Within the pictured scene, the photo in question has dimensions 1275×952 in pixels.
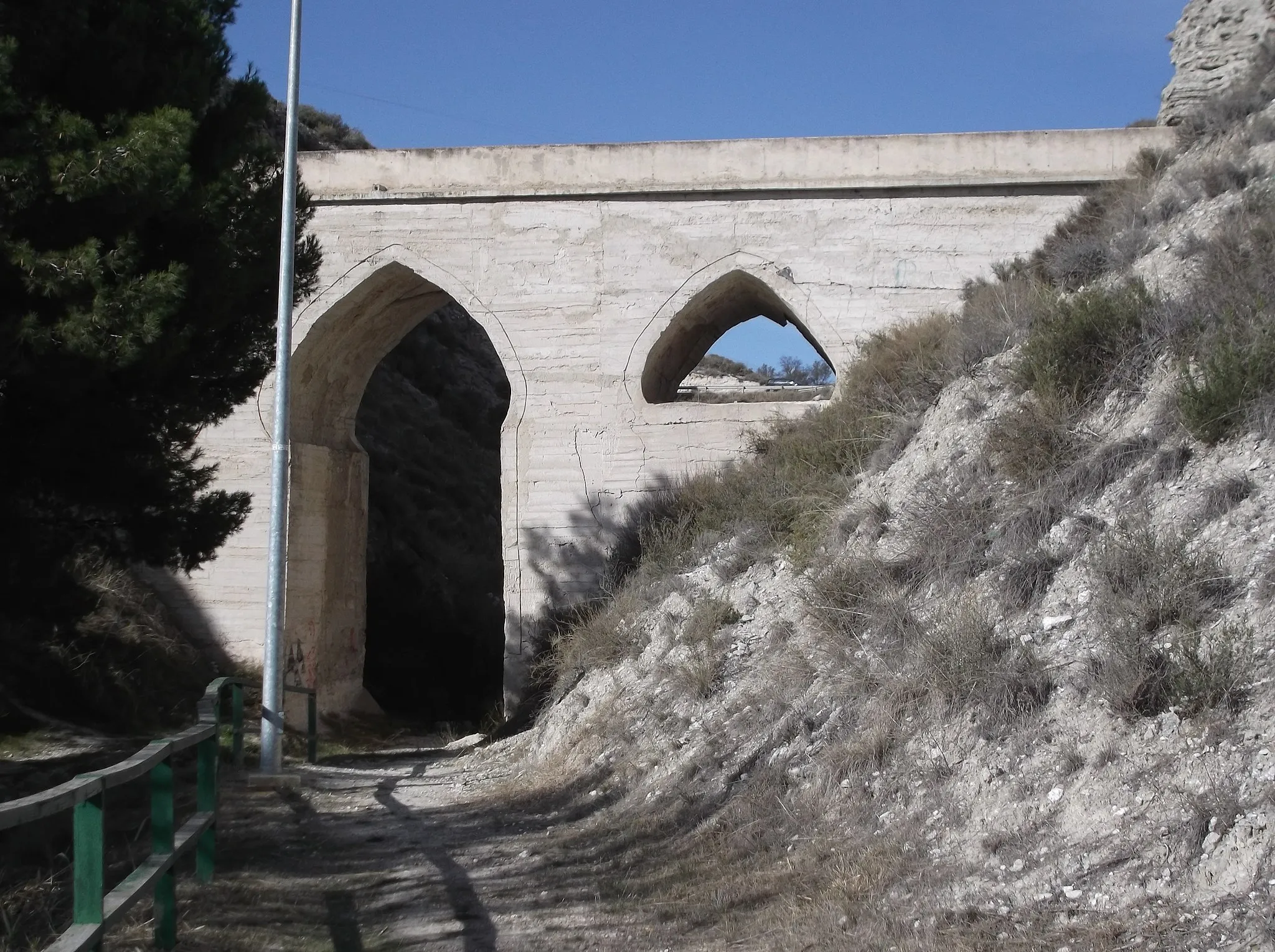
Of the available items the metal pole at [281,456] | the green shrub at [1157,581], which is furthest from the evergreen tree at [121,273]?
the green shrub at [1157,581]

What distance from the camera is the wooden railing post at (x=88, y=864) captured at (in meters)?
3.41

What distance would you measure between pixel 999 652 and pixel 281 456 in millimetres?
6622

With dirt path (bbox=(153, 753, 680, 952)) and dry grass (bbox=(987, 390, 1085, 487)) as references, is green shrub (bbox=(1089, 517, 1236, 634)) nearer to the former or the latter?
dry grass (bbox=(987, 390, 1085, 487))

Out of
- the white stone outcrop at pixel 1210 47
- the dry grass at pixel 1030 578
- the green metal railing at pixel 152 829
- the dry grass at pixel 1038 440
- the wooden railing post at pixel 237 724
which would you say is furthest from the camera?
the white stone outcrop at pixel 1210 47

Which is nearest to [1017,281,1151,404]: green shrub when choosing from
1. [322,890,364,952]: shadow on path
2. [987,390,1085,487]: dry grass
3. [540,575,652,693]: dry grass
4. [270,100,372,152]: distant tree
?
[987,390,1085,487]: dry grass

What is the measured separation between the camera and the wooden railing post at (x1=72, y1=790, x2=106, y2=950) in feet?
11.2

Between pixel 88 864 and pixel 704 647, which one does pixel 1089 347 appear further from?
pixel 88 864

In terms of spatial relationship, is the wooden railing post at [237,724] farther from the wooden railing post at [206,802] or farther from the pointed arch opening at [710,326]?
the pointed arch opening at [710,326]

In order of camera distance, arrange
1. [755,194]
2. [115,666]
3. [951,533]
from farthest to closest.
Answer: [755,194] < [115,666] < [951,533]

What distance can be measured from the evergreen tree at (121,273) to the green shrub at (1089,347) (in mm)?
5858

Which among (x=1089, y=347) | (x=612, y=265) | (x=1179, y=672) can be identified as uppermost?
(x=612, y=265)

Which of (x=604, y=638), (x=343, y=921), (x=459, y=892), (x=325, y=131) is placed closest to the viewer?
(x=343, y=921)

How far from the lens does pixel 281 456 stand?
1038cm

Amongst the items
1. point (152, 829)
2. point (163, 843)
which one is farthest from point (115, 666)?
point (163, 843)
